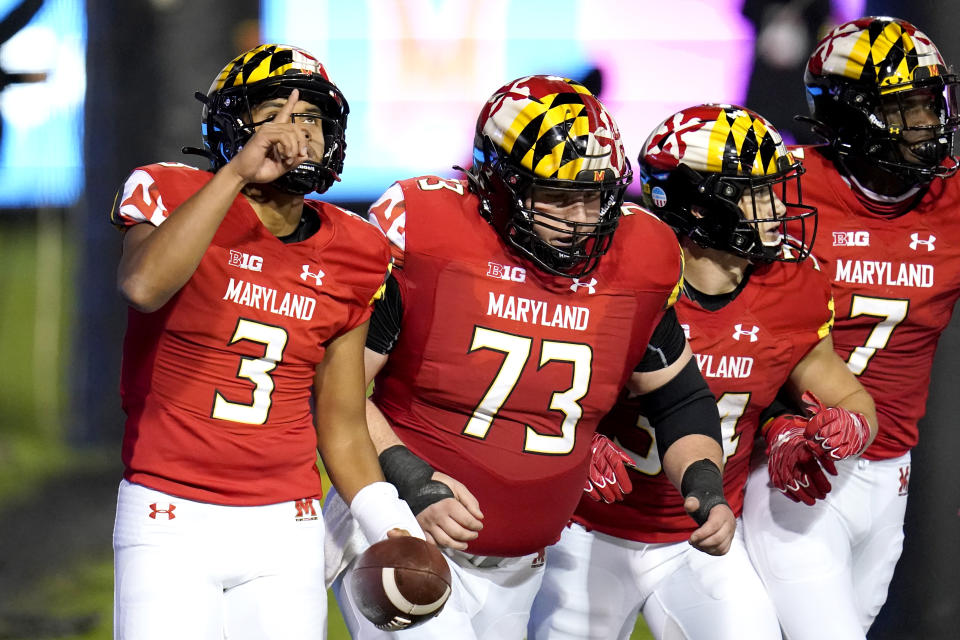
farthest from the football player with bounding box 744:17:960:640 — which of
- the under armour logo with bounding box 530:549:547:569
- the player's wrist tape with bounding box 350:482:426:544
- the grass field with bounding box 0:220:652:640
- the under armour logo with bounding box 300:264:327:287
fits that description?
the grass field with bounding box 0:220:652:640

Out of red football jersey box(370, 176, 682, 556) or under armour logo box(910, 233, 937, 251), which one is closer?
red football jersey box(370, 176, 682, 556)

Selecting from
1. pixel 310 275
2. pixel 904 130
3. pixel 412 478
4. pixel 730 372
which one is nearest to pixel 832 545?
pixel 730 372

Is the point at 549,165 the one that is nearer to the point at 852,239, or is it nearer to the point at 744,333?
the point at 744,333

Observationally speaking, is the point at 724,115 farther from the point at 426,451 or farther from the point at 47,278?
the point at 47,278

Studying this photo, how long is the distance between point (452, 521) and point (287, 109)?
848 millimetres

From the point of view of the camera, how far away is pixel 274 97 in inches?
93.1

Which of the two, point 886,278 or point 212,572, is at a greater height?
point 886,278

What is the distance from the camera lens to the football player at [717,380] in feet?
8.95

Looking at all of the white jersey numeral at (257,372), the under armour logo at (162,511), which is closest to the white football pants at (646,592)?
the white jersey numeral at (257,372)

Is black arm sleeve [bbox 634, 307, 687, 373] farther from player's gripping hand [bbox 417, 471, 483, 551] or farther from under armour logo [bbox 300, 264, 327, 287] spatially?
under armour logo [bbox 300, 264, 327, 287]

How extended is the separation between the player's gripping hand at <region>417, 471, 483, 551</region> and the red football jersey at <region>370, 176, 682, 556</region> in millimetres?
199

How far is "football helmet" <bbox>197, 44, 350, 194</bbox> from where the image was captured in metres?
2.34

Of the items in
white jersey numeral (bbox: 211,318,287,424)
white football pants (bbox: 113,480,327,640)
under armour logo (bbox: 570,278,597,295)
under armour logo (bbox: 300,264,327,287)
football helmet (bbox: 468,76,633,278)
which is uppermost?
football helmet (bbox: 468,76,633,278)

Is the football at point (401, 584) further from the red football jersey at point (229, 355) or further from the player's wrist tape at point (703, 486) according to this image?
the player's wrist tape at point (703, 486)
